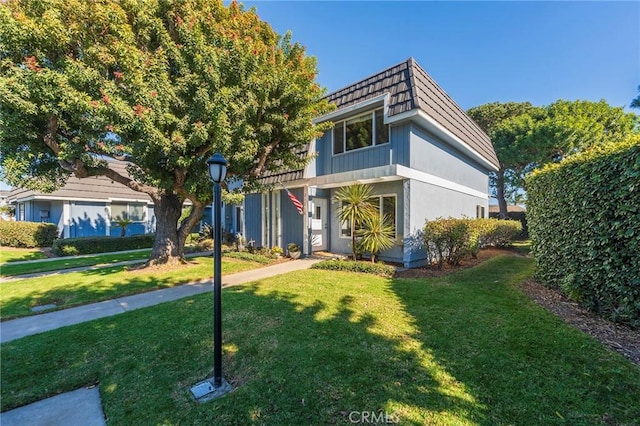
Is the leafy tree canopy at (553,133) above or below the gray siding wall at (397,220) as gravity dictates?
above

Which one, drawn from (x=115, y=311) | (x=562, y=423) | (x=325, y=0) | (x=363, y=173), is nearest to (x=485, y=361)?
(x=562, y=423)

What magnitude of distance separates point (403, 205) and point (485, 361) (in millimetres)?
6628

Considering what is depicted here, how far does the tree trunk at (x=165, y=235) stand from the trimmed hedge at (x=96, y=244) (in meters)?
6.91

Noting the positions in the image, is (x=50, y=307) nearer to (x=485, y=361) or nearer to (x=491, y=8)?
(x=485, y=361)

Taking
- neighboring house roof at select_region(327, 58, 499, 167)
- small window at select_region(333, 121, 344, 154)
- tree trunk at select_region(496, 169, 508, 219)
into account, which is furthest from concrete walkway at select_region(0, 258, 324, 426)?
tree trunk at select_region(496, 169, 508, 219)

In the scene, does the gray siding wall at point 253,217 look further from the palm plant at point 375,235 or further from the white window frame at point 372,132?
the palm plant at point 375,235

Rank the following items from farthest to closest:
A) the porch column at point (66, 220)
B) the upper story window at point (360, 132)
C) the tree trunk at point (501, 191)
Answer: the tree trunk at point (501, 191), the porch column at point (66, 220), the upper story window at point (360, 132)

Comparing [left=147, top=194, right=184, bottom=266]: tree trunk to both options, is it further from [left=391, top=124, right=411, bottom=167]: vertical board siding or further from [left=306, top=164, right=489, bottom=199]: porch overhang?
[left=391, top=124, right=411, bottom=167]: vertical board siding

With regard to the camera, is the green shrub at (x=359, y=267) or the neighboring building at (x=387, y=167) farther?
the neighboring building at (x=387, y=167)

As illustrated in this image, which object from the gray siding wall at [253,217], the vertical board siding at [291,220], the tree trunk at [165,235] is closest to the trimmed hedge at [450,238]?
the vertical board siding at [291,220]

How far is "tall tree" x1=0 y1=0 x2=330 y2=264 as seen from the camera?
6320 millimetres

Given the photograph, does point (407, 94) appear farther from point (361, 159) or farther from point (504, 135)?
point (504, 135)

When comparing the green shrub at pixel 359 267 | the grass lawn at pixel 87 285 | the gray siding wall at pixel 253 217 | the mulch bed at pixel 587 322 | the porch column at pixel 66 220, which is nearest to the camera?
the mulch bed at pixel 587 322

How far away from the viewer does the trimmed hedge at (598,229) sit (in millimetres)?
3721
